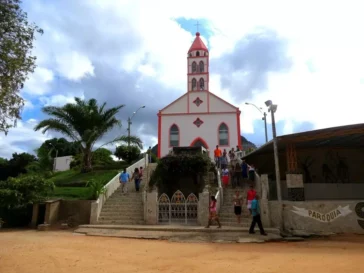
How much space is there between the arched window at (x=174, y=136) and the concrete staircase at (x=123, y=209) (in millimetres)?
15467

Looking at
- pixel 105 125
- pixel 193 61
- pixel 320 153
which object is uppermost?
pixel 193 61

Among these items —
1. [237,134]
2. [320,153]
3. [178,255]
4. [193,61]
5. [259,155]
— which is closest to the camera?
[178,255]

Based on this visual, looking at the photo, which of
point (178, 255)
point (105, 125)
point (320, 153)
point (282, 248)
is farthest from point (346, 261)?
point (105, 125)

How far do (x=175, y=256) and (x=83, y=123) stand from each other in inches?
615

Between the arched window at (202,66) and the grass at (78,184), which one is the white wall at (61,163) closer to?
the grass at (78,184)

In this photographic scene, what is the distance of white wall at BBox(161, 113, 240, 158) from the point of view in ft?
101

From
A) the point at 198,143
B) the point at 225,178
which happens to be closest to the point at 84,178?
the point at 225,178

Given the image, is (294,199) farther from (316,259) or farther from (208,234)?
(316,259)

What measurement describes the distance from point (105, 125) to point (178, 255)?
15376 millimetres

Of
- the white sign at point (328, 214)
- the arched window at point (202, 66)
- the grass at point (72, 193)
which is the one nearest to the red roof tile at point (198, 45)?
the arched window at point (202, 66)

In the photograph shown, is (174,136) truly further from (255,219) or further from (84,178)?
(255,219)

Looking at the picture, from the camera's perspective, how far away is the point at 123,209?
550 inches

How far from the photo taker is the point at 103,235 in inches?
436

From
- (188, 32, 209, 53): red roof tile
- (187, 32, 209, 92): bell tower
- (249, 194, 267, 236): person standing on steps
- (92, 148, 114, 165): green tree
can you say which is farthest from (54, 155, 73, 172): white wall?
(249, 194, 267, 236): person standing on steps
